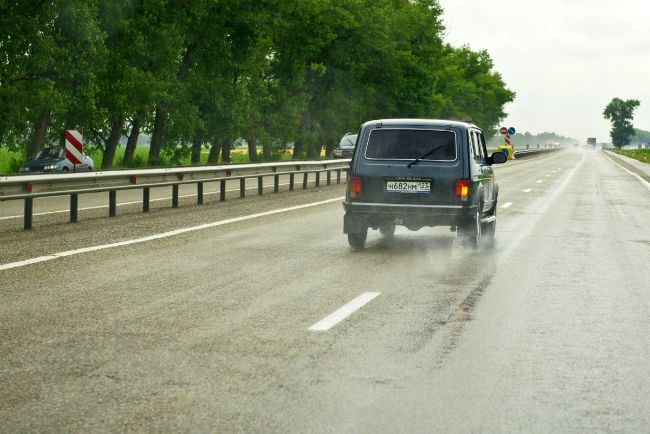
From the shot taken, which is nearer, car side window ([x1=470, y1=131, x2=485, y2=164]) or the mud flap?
the mud flap

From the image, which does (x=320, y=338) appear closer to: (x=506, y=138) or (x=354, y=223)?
(x=354, y=223)

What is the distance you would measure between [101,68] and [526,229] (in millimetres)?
25823

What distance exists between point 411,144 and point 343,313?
17.3ft

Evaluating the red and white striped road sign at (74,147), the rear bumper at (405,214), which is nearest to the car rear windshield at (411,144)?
the rear bumper at (405,214)

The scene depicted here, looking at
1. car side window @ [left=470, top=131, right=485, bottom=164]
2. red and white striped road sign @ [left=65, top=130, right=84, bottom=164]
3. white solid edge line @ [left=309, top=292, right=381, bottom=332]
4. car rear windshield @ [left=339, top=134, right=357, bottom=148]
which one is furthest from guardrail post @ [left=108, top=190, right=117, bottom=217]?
car rear windshield @ [left=339, top=134, right=357, bottom=148]

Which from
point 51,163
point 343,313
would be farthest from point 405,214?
point 51,163

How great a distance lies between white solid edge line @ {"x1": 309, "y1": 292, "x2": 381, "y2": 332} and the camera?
7.19 metres

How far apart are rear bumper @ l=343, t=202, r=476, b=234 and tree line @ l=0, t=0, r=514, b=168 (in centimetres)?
2420

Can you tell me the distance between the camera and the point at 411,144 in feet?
41.5

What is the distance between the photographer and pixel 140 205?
20.2m

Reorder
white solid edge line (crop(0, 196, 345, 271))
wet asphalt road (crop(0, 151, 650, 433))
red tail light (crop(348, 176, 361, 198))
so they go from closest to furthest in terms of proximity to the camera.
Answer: wet asphalt road (crop(0, 151, 650, 433)) → white solid edge line (crop(0, 196, 345, 271)) → red tail light (crop(348, 176, 361, 198))

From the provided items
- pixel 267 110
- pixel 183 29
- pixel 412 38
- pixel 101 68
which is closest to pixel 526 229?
pixel 101 68

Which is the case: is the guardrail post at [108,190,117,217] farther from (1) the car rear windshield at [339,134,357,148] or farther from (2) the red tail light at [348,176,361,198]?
(1) the car rear windshield at [339,134,357,148]

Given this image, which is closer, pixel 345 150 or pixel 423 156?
pixel 423 156
